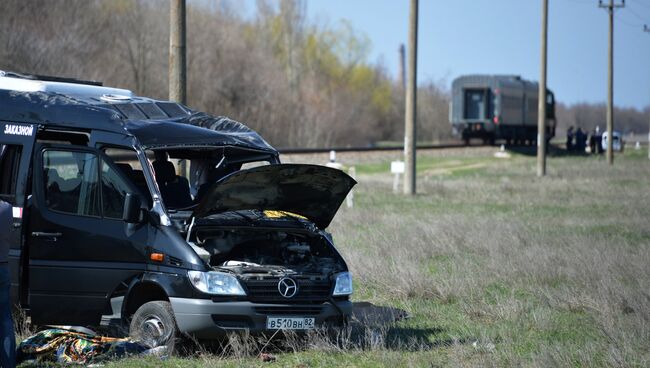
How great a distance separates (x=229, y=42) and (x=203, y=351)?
51.8 m

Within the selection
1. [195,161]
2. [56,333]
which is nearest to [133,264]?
[56,333]

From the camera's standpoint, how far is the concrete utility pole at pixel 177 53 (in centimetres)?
1550

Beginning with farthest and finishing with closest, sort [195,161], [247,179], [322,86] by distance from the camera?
1. [322,86]
2. [195,161]
3. [247,179]

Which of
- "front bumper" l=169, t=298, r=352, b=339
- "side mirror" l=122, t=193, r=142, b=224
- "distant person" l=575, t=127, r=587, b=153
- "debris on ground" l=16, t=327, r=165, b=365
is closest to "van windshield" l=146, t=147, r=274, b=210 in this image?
"side mirror" l=122, t=193, r=142, b=224

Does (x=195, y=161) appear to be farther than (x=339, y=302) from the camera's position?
Yes

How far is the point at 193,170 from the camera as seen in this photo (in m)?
11.7

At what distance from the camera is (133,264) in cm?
948

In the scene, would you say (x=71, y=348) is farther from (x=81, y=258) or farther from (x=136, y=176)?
(x=136, y=176)

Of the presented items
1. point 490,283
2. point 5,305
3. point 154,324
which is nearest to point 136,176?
point 154,324

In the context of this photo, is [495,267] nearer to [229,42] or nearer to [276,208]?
[276,208]

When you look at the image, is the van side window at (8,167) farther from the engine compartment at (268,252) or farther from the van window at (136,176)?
the engine compartment at (268,252)

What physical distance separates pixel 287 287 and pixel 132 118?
230 cm

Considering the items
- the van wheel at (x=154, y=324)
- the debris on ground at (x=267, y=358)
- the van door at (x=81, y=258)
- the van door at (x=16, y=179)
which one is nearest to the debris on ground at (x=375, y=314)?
the debris on ground at (x=267, y=358)

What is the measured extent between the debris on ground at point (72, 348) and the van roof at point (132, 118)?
1.85 meters
